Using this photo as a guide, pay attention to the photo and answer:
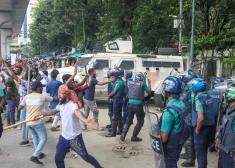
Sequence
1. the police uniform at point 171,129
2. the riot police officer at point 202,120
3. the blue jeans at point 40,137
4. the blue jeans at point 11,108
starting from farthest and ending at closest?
the blue jeans at point 11,108
the blue jeans at point 40,137
the riot police officer at point 202,120
the police uniform at point 171,129

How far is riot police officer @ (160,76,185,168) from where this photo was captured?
363 centimetres

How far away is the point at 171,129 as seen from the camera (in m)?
3.68

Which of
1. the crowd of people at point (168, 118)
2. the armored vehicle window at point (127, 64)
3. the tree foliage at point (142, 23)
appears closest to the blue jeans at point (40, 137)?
the crowd of people at point (168, 118)

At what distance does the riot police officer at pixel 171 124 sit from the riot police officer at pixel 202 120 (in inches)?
45.4

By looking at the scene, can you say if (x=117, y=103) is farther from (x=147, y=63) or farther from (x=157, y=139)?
(x=147, y=63)

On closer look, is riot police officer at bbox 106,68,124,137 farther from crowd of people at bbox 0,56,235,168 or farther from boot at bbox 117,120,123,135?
boot at bbox 117,120,123,135

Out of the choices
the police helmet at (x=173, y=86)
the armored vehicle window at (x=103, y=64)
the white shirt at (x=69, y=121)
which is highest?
the armored vehicle window at (x=103, y=64)

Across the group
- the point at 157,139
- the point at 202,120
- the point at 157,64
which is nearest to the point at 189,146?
the point at 202,120

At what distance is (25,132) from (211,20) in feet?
42.1

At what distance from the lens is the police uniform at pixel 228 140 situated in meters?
3.69

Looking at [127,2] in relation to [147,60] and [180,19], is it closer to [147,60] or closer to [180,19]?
[180,19]

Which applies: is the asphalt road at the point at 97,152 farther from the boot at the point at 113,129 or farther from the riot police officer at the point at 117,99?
the riot police officer at the point at 117,99

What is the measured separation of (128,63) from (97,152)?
645 cm

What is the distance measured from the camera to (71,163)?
5.96m
